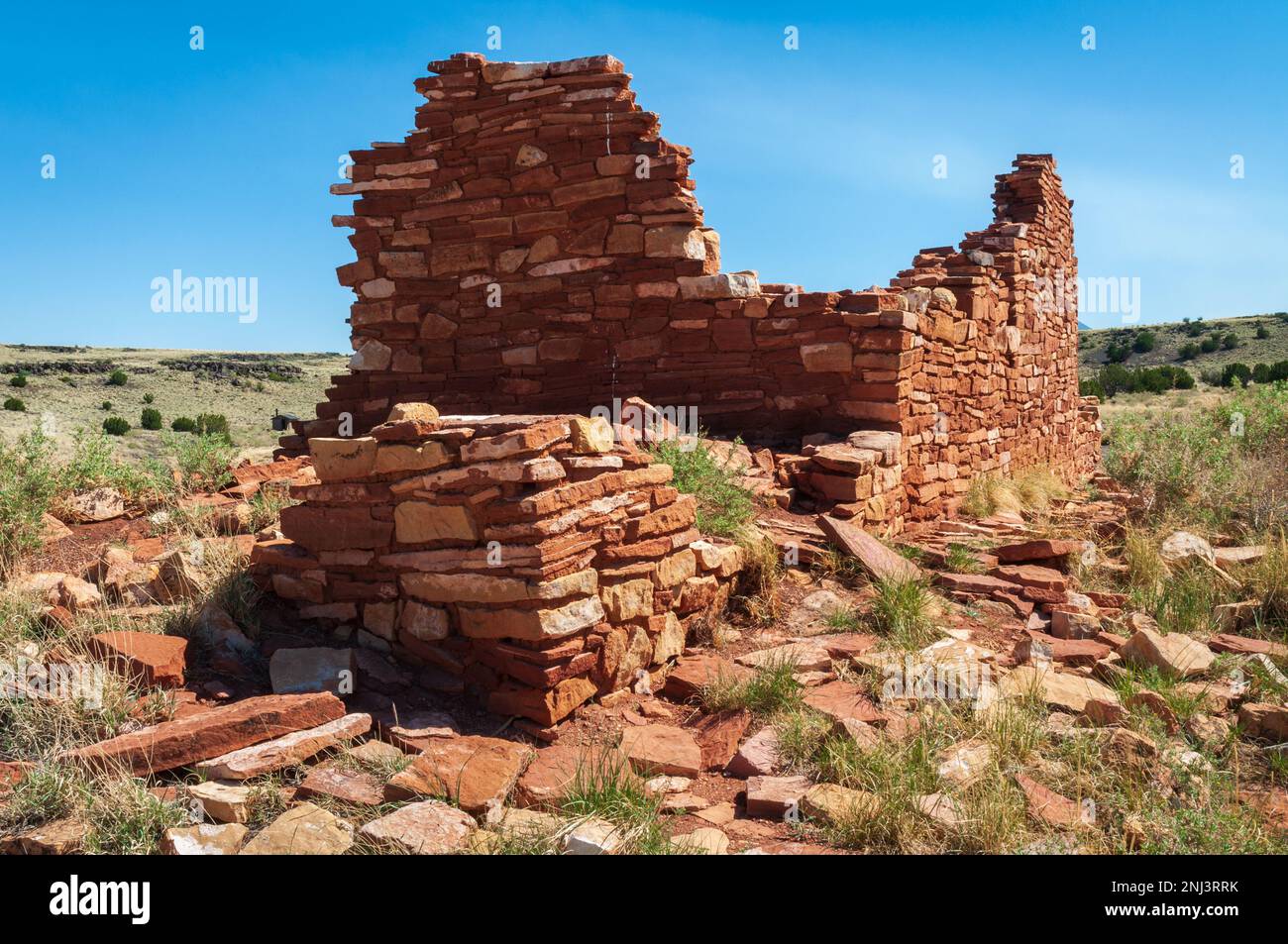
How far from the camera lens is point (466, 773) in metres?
3.50

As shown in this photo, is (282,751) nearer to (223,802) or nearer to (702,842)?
(223,802)

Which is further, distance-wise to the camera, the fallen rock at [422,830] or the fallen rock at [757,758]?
the fallen rock at [757,758]

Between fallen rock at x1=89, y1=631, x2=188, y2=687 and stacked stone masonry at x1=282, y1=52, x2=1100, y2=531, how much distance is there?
4.52 meters

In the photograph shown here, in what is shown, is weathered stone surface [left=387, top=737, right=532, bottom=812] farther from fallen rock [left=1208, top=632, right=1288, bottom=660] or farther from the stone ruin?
fallen rock [left=1208, top=632, right=1288, bottom=660]

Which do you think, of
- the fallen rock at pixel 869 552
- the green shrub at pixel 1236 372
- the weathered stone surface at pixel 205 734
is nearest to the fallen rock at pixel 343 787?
the weathered stone surface at pixel 205 734

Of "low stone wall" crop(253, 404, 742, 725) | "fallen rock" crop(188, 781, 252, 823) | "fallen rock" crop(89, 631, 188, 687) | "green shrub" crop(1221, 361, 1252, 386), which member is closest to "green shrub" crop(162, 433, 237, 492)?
"low stone wall" crop(253, 404, 742, 725)

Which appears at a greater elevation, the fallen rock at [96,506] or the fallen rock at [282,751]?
the fallen rock at [96,506]

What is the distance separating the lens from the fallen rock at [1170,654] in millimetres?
4613

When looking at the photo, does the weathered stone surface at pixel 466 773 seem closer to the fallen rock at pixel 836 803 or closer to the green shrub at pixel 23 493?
the fallen rock at pixel 836 803

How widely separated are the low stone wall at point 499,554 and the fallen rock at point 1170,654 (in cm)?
231

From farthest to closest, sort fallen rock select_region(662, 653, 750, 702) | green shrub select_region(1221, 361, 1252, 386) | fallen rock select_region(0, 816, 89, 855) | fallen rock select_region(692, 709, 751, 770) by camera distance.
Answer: green shrub select_region(1221, 361, 1252, 386) → fallen rock select_region(662, 653, 750, 702) → fallen rock select_region(692, 709, 751, 770) → fallen rock select_region(0, 816, 89, 855)

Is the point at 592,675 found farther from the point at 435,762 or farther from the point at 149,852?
the point at 149,852

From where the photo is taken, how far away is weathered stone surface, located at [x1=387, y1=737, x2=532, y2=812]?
11.0ft

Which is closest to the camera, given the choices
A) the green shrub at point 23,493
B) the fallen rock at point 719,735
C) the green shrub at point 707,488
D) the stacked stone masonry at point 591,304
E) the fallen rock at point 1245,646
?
the fallen rock at point 719,735
